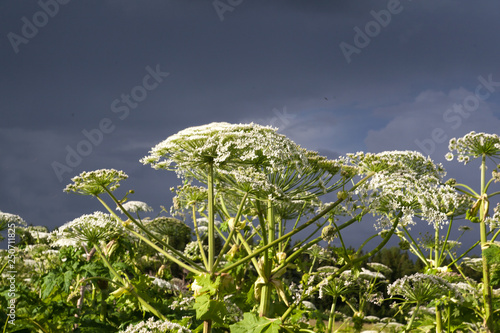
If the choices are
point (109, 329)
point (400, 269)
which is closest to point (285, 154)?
point (109, 329)

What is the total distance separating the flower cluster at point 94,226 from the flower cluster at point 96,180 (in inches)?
33.2

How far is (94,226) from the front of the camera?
226 inches

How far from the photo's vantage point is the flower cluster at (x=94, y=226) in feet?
18.7

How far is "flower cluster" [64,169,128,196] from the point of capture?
15.8 ft

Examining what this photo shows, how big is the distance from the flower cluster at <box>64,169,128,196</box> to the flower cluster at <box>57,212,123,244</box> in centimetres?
84

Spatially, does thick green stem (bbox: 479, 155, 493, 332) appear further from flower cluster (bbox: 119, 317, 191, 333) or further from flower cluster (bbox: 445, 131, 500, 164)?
flower cluster (bbox: 119, 317, 191, 333)

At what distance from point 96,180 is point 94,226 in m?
1.17

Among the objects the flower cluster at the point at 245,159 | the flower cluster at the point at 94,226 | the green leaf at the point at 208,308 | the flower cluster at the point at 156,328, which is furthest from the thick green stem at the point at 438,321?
the flower cluster at the point at 94,226

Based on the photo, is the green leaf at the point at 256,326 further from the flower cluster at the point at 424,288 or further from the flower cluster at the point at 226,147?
the flower cluster at the point at 424,288

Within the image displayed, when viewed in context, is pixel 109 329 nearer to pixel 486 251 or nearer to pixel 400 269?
pixel 486 251

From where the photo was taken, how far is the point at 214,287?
3861 mm

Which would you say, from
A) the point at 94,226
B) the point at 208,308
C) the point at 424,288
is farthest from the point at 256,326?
the point at 94,226

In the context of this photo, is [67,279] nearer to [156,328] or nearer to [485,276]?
[156,328]

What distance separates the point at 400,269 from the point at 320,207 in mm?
16308
